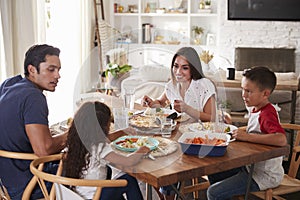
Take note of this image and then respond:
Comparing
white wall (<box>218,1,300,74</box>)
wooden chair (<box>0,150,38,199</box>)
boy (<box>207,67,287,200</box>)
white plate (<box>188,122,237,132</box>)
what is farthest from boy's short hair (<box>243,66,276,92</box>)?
white wall (<box>218,1,300,74</box>)

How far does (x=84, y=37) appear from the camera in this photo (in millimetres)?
6582

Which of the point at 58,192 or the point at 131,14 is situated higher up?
the point at 131,14

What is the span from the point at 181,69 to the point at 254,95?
0.77 metres

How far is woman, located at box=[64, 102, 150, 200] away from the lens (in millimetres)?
2094

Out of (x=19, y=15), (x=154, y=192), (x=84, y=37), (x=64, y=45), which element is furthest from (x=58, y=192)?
(x=84, y=37)

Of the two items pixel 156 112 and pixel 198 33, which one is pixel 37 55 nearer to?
pixel 156 112

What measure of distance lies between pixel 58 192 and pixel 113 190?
0.95 feet

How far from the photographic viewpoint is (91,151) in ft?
6.93

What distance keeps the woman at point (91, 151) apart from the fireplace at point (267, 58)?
472cm

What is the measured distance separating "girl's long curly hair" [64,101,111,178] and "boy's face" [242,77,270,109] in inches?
31.8

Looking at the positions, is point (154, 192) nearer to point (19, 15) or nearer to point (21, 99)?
point (21, 99)

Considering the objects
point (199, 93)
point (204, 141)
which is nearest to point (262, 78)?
point (204, 141)

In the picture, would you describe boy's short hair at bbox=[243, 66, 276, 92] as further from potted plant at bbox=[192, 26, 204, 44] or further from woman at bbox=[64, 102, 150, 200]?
potted plant at bbox=[192, 26, 204, 44]

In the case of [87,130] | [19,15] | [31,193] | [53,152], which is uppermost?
[19,15]
